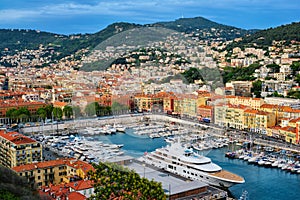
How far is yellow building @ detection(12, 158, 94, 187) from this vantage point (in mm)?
6562

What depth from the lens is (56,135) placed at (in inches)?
475

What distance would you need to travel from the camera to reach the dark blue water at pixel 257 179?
677 cm

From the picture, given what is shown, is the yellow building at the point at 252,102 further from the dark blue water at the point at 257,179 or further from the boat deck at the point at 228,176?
the boat deck at the point at 228,176

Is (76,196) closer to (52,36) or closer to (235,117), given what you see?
(235,117)

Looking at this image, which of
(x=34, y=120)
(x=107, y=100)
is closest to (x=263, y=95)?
(x=107, y=100)

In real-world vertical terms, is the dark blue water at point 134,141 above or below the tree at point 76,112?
below

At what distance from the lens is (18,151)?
739 cm

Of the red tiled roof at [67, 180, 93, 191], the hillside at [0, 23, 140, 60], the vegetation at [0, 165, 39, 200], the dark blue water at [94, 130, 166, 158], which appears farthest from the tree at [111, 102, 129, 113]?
the hillside at [0, 23, 140, 60]

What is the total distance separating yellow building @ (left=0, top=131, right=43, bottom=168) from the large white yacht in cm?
198

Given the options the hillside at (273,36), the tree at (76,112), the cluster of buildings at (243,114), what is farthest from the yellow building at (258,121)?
the hillside at (273,36)

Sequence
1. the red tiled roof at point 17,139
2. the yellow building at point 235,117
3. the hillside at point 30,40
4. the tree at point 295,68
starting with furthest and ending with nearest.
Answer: the hillside at point 30,40
the tree at point 295,68
the yellow building at point 235,117
the red tiled roof at point 17,139

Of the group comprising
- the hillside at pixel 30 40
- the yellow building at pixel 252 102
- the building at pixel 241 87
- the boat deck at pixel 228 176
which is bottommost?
A: the boat deck at pixel 228 176

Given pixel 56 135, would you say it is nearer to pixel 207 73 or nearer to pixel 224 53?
pixel 207 73

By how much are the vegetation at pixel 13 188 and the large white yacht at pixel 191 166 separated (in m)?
3.66
